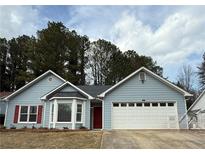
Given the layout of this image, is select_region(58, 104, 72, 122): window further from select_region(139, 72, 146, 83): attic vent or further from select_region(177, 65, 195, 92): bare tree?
select_region(177, 65, 195, 92): bare tree

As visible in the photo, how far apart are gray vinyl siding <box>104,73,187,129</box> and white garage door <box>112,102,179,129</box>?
398mm

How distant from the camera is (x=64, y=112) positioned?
1808 cm

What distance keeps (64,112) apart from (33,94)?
4284 mm

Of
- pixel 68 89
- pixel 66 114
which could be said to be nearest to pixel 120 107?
pixel 66 114

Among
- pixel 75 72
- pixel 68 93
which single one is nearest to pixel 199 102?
pixel 68 93

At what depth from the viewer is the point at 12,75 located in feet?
131

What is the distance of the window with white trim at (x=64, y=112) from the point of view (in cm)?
1795

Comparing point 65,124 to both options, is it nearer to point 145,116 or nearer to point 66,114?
point 66,114

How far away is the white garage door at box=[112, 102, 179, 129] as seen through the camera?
58.9ft

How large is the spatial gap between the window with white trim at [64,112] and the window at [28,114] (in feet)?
9.83

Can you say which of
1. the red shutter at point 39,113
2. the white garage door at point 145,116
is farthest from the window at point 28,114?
the white garage door at point 145,116

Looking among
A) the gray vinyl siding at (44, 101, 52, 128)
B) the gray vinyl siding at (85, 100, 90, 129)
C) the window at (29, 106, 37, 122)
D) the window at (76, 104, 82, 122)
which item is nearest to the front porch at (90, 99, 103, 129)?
the gray vinyl siding at (85, 100, 90, 129)

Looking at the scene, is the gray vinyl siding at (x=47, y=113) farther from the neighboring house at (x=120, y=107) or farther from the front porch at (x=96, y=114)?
the front porch at (x=96, y=114)
